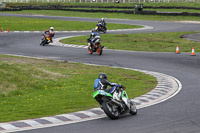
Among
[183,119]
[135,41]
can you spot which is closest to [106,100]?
[183,119]

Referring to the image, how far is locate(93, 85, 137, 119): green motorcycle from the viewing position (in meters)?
13.6

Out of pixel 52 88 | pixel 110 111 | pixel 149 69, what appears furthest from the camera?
pixel 149 69

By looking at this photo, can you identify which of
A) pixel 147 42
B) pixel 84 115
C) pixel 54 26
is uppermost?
pixel 84 115

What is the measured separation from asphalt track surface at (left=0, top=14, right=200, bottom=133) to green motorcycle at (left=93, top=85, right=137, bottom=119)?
22 cm

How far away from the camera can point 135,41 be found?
144ft

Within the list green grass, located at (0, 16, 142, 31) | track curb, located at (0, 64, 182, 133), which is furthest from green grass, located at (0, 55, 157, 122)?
green grass, located at (0, 16, 142, 31)

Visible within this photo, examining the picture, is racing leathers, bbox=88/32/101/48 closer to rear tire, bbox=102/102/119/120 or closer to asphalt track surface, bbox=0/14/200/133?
asphalt track surface, bbox=0/14/200/133

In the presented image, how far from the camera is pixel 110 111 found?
44.5 feet

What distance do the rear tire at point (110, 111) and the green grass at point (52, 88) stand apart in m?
1.80

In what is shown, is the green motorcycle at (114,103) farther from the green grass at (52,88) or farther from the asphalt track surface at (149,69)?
the green grass at (52,88)

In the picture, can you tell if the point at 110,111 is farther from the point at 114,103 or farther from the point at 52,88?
the point at 52,88

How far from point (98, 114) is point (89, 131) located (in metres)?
2.33

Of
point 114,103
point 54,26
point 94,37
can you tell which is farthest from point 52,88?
point 54,26

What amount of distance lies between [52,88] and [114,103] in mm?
6075
